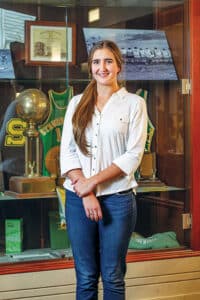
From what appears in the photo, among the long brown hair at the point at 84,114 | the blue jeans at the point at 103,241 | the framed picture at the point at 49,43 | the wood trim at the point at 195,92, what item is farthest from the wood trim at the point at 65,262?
the framed picture at the point at 49,43

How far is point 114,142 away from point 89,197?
0.22 meters

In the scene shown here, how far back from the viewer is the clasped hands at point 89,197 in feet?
6.70

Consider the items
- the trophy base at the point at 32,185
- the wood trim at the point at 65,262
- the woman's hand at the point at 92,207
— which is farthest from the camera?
the trophy base at the point at 32,185

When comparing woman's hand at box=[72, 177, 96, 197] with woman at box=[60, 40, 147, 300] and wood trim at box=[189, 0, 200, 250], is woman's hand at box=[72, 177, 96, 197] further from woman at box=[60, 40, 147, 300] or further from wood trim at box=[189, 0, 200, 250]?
wood trim at box=[189, 0, 200, 250]

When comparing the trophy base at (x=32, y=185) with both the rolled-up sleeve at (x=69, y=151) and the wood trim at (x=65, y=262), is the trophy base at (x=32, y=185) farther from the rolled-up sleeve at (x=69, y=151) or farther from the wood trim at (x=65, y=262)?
the rolled-up sleeve at (x=69, y=151)

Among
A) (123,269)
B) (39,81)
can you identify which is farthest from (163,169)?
(123,269)

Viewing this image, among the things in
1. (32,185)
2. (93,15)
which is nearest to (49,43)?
(93,15)

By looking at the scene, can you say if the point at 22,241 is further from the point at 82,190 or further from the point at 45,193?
the point at 82,190

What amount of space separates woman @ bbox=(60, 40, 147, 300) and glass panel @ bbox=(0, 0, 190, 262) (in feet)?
2.29

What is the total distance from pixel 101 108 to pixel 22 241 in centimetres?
104

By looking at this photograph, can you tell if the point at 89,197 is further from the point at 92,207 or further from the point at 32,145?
the point at 32,145

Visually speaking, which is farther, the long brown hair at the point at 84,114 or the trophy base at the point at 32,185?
the trophy base at the point at 32,185

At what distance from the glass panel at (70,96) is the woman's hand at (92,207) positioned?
81 centimetres

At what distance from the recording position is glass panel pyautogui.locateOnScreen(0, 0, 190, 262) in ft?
9.34
